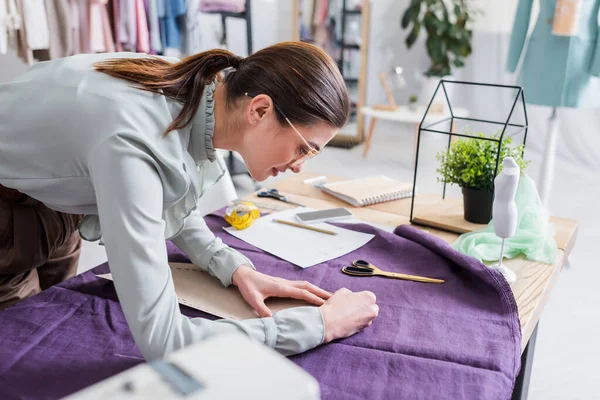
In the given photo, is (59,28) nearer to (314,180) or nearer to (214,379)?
(314,180)

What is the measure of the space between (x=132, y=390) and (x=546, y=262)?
1.02m

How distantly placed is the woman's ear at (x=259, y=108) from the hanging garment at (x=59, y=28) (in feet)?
7.63

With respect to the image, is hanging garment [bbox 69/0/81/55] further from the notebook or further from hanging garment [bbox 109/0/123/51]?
the notebook

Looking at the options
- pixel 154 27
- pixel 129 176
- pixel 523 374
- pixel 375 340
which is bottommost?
pixel 523 374

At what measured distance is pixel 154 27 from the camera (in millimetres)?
3307

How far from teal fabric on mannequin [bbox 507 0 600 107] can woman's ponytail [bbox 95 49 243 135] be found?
6.67ft

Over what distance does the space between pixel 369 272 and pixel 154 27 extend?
2.63 m

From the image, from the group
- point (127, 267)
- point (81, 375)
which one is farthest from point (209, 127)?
point (81, 375)

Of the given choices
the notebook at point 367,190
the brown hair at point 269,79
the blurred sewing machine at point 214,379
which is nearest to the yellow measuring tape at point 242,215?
the notebook at point 367,190

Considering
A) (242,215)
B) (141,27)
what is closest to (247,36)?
(141,27)

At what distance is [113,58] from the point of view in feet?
3.51

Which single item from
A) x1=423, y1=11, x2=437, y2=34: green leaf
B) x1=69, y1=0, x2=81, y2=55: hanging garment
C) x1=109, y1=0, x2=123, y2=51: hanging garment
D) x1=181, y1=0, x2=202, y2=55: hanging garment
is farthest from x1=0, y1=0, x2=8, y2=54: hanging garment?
x1=423, y1=11, x2=437, y2=34: green leaf

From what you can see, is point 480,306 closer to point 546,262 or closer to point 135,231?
point 546,262

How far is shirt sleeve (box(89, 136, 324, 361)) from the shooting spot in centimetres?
81
